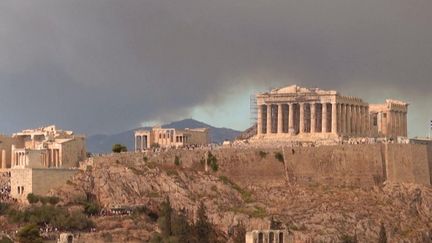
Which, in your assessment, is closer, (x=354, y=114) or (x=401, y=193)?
(x=401, y=193)

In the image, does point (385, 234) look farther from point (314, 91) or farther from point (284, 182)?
point (314, 91)

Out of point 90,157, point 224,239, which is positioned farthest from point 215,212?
point 90,157

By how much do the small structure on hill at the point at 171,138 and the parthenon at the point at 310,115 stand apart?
907 cm

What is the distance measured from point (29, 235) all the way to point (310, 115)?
152 feet

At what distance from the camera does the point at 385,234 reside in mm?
150125

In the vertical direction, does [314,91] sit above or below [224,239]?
above

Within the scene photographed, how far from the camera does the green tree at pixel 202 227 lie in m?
148

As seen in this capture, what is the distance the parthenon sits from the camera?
17375 centimetres

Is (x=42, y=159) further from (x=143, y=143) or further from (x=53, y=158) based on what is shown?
(x=143, y=143)

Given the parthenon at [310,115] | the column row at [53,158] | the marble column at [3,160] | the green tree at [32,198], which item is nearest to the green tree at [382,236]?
the parthenon at [310,115]

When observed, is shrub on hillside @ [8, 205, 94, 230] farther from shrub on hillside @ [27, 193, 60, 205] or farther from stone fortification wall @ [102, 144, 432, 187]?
stone fortification wall @ [102, 144, 432, 187]

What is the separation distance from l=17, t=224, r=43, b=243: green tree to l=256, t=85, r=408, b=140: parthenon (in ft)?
139

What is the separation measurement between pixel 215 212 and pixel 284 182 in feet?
35.6

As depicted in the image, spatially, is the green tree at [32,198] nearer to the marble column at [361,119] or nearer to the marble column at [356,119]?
the marble column at [356,119]
